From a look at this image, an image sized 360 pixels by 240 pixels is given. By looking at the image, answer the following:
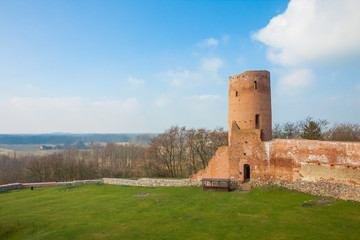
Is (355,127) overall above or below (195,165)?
above

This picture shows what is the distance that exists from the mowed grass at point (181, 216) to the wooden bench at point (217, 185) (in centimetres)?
74

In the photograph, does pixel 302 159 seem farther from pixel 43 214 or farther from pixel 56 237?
pixel 43 214

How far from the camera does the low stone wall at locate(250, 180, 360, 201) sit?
52.6 feet

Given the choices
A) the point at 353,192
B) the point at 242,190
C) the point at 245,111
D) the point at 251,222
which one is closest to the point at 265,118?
the point at 245,111

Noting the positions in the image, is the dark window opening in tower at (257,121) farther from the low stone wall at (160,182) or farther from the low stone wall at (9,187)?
the low stone wall at (9,187)

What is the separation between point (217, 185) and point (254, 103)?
8.31 m

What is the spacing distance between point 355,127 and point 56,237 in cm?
4548

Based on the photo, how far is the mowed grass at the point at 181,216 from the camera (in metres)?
12.1

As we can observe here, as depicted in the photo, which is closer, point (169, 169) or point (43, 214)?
point (43, 214)

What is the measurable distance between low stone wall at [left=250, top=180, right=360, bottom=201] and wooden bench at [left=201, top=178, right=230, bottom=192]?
102 inches

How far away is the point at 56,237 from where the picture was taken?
1246 cm

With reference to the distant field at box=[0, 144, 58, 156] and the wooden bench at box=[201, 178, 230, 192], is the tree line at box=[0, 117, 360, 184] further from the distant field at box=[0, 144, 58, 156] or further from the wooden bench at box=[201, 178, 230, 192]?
the distant field at box=[0, 144, 58, 156]

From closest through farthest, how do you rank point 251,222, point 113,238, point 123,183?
point 113,238
point 251,222
point 123,183

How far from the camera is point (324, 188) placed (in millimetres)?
17500
